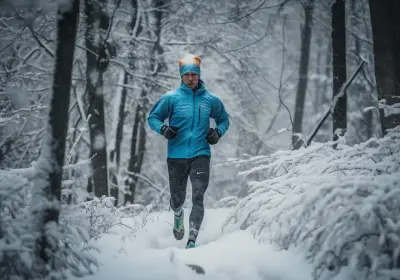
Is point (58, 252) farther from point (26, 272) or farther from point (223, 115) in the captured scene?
point (223, 115)

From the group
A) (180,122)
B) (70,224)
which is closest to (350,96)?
(180,122)

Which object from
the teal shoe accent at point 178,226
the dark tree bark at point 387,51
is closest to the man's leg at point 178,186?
the teal shoe accent at point 178,226

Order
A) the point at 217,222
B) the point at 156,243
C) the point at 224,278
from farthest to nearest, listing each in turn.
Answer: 1. the point at 217,222
2. the point at 156,243
3. the point at 224,278

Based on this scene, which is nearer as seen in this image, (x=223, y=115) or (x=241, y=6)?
(x=223, y=115)

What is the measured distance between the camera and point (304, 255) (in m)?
2.92

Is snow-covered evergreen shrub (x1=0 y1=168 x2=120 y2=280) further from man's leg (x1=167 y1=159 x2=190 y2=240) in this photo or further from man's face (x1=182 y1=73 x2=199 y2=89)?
man's face (x1=182 y1=73 x2=199 y2=89)

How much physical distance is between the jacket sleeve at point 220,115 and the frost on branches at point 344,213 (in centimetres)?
104

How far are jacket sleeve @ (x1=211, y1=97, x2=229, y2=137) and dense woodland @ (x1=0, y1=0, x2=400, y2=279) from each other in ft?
1.33

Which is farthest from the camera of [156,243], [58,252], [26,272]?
[156,243]

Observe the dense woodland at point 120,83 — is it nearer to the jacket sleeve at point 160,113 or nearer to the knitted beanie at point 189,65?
the jacket sleeve at point 160,113

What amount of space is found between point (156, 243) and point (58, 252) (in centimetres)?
194

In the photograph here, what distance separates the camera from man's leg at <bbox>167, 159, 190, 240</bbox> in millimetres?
4340

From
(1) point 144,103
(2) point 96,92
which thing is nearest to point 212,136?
(2) point 96,92

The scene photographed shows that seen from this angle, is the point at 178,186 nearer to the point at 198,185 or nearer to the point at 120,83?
the point at 198,185
